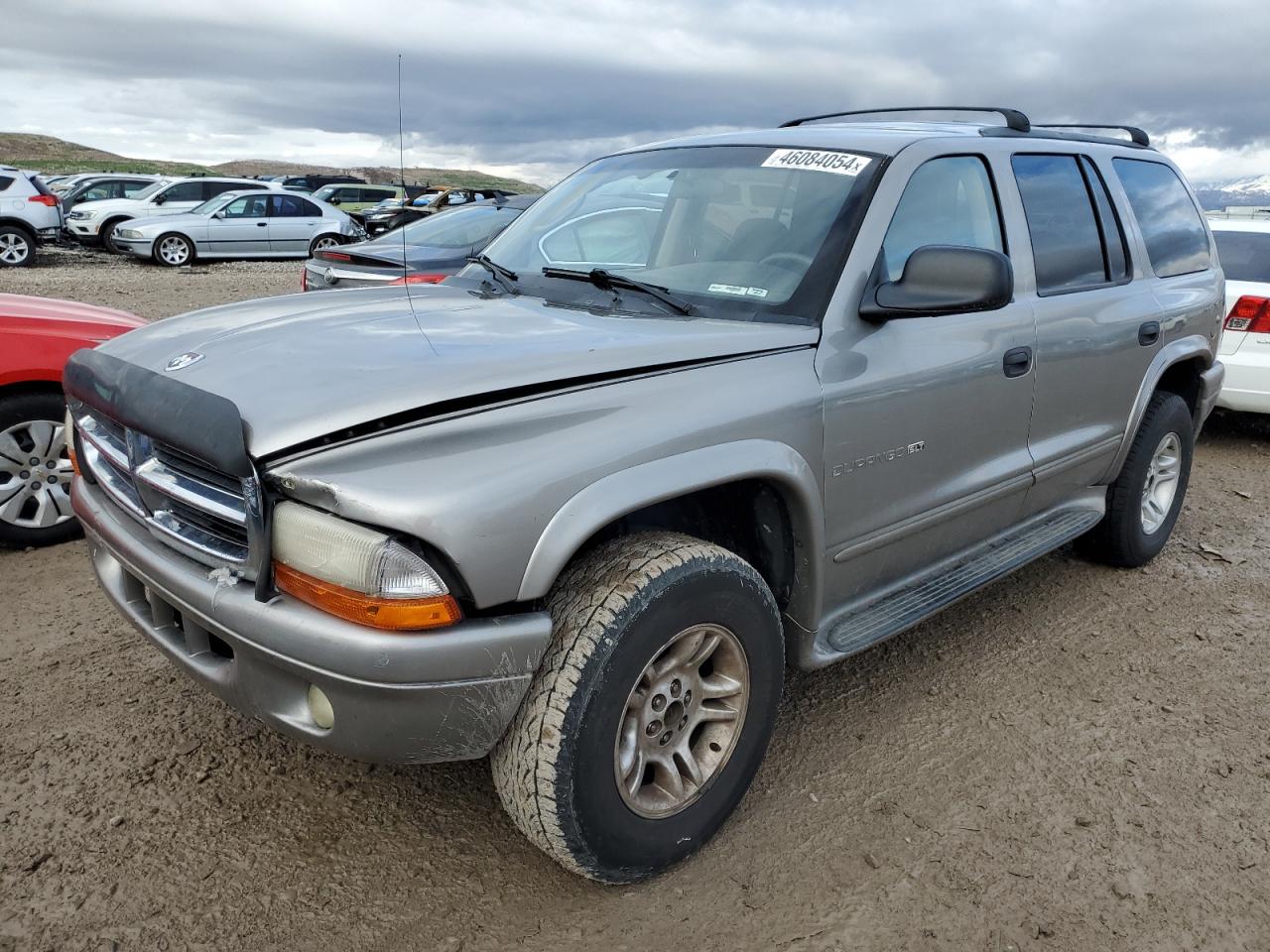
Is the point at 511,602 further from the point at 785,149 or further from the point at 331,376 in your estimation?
the point at 785,149

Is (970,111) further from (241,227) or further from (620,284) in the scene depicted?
(241,227)

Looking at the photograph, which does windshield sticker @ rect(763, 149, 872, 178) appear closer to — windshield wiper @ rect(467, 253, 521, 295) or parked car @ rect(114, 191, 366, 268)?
windshield wiper @ rect(467, 253, 521, 295)

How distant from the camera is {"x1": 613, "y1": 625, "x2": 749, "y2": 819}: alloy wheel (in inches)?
92.0

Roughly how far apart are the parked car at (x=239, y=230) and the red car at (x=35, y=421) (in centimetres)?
1557

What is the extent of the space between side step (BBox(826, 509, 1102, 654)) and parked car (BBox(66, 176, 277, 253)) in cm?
1960

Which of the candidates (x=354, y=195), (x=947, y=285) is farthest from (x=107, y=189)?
(x=947, y=285)

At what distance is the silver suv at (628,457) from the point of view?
6.48 ft

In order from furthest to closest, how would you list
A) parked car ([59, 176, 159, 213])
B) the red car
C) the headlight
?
parked car ([59, 176, 159, 213]), the red car, the headlight

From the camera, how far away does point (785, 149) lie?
10.3ft

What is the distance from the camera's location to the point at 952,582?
324 cm

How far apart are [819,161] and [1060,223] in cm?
113

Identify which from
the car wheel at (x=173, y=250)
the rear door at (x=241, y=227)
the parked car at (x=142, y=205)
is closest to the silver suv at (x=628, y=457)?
the car wheel at (x=173, y=250)

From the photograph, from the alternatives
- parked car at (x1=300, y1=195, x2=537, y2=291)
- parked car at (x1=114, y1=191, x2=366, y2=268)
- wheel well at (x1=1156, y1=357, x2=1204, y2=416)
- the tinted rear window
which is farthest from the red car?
parked car at (x1=114, y1=191, x2=366, y2=268)

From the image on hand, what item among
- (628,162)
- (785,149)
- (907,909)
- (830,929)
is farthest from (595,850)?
(628,162)
